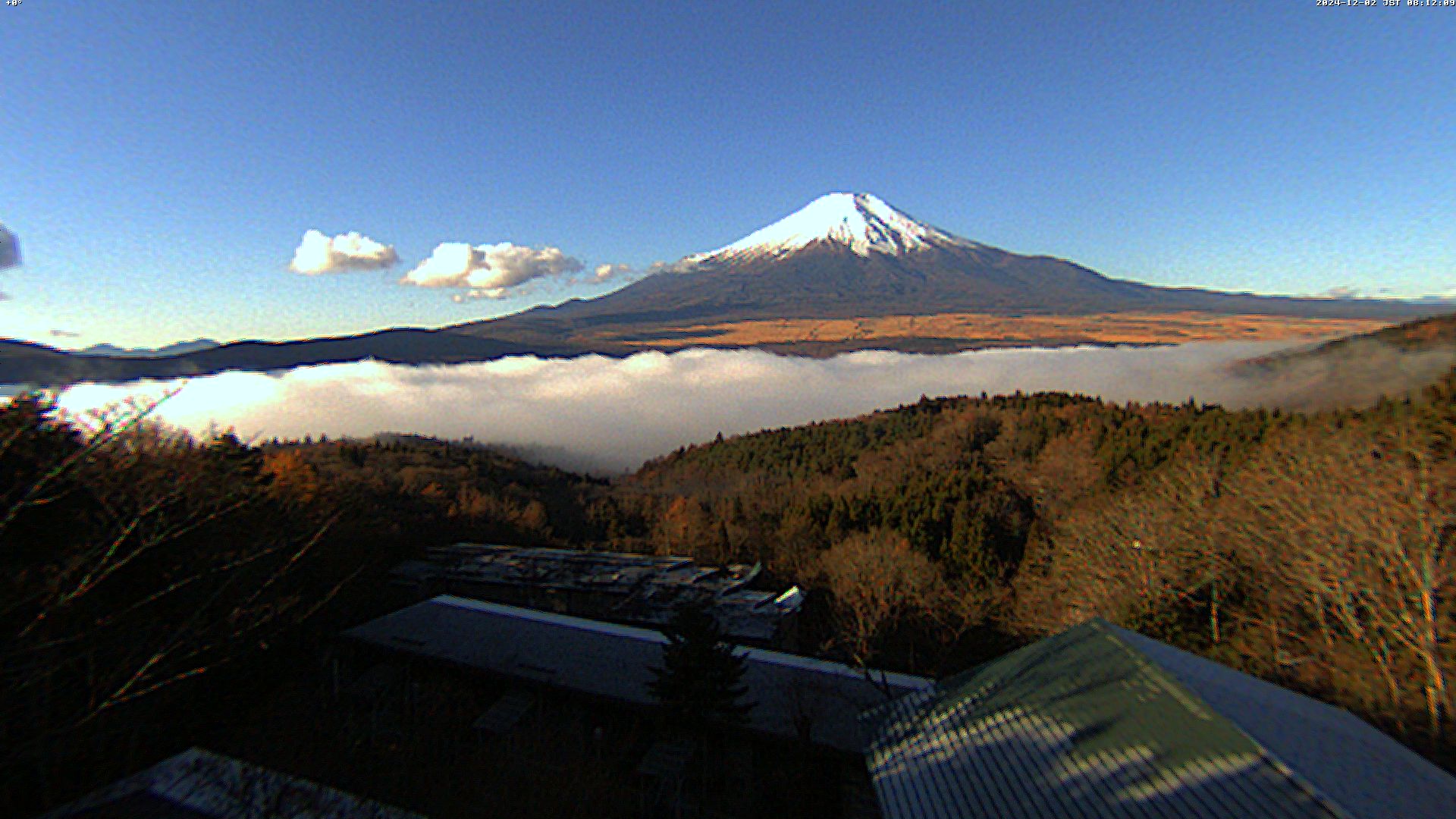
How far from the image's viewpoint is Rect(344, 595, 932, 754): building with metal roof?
16219 mm

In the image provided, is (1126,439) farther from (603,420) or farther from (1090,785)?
(603,420)

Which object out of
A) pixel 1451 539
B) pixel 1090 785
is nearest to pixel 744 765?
pixel 1090 785

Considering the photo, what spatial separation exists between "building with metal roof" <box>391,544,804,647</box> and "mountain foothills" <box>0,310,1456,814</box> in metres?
2.60

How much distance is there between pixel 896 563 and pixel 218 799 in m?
24.0

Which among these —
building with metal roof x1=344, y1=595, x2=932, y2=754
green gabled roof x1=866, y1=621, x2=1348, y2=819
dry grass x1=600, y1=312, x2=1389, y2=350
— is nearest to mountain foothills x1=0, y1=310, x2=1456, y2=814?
building with metal roof x1=344, y1=595, x2=932, y2=754

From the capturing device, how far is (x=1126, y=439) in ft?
133

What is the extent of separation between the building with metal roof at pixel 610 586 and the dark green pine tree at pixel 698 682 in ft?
23.0

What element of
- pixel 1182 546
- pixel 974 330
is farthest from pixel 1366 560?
pixel 974 330

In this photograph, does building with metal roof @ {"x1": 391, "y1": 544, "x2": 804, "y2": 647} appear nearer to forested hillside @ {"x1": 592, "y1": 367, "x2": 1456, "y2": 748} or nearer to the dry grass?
forested hillside @ {"x1": 592, "y1": 367, "x2": 1456, "y2": 748}

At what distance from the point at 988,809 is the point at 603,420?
177930 mm

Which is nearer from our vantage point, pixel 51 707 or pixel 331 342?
pixel 51 707

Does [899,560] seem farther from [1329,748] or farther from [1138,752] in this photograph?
[1329,748]

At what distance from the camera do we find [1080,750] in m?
8.83

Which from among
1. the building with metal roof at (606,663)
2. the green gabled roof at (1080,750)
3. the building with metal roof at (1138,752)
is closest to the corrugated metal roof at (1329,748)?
the building with metal roof at (1138,752)
